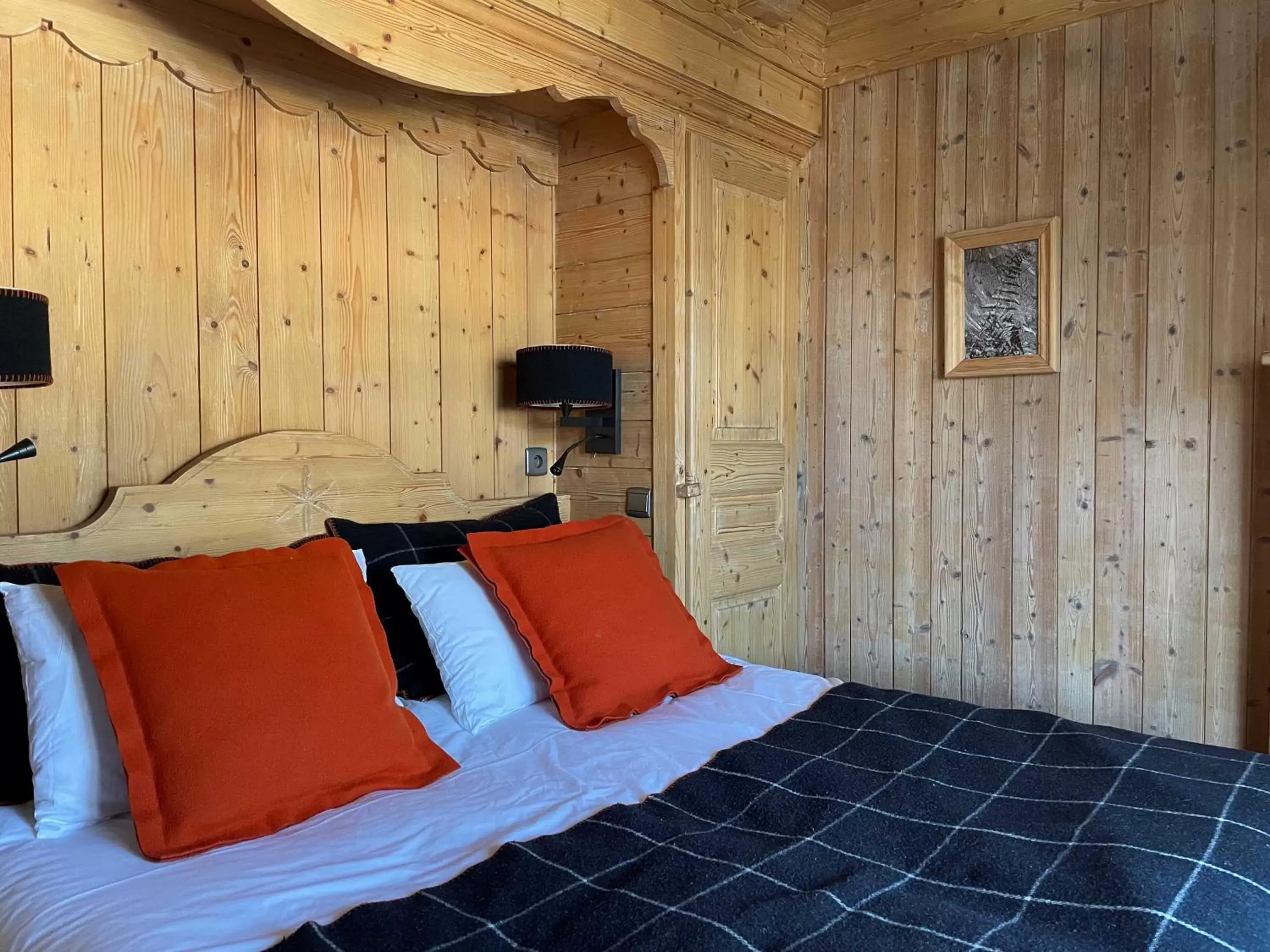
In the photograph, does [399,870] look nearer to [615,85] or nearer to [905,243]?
[615,85]

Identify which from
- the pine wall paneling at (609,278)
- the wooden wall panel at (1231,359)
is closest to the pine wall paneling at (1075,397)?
the wooden wall panel at (1231,359)

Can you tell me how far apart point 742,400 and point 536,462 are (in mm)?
690

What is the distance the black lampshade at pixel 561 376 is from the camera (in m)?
2.53

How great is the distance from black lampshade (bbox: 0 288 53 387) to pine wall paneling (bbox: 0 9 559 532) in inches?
11.8

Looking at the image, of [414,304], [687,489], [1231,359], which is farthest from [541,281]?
[1231,359]

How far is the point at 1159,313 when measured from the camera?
8.22 ft

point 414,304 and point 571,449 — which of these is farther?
point 571,449

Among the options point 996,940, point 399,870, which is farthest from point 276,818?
point 996,940

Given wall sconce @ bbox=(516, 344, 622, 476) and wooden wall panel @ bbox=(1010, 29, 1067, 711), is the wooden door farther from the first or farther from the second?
wooden wall panel @ bbox=(1010, 29, 1067, 711)

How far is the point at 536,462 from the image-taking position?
2.88 meters

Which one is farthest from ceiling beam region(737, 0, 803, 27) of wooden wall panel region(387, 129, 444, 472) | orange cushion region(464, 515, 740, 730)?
orange cushion region(464, 515, 740, 730)

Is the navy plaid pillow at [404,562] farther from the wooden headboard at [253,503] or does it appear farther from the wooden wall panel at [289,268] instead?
the wooden wall panel at [289,268]

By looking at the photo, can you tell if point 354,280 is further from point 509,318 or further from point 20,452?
point 20,452

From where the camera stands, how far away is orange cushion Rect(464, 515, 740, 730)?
1841 mm
